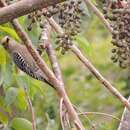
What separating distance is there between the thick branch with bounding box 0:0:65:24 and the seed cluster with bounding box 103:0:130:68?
0.14m

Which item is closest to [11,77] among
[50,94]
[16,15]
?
A: [16,15]

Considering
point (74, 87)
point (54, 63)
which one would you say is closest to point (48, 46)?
point (54, 63)

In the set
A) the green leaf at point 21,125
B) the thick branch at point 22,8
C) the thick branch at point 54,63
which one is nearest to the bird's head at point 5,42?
the thick branch at point 54,63

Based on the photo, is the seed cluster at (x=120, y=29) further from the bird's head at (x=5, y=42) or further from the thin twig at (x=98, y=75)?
the bird's head at (x=5, y=42)

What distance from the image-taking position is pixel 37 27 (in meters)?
2.00

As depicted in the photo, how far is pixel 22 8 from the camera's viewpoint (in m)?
1.31

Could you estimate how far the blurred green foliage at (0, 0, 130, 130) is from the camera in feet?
6.27

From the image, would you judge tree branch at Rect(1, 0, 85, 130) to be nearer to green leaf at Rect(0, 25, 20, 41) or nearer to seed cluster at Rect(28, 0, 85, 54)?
seed cluster at Rect(28, 0, 85, 54)

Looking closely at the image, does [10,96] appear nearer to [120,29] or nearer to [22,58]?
[22,58]

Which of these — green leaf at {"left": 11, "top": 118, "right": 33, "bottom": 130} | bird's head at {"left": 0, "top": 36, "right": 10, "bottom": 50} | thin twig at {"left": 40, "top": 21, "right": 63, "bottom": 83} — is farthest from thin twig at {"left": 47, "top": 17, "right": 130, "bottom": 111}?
green leaf at {"left": 11, "top": 118, "right": 33, "bottom": 130}

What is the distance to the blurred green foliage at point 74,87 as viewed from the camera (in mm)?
1911

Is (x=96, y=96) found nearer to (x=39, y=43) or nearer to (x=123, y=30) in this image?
(x=39, y=43)

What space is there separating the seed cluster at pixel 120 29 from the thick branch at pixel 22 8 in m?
0.14

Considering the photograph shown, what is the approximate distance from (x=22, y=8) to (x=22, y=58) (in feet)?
1.56
